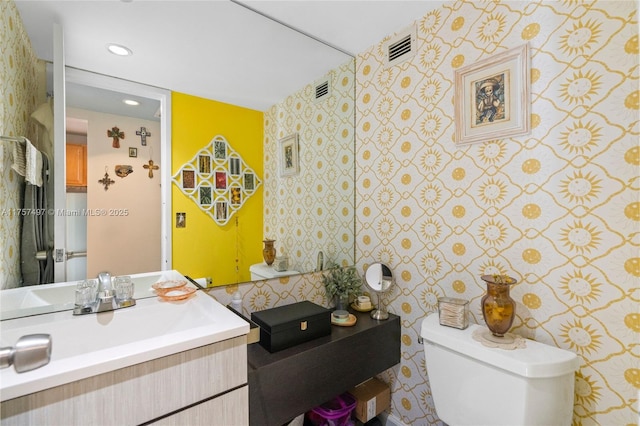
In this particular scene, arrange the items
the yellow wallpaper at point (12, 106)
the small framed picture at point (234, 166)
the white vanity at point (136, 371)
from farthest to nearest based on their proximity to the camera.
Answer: the small framed picture at point (234, 166) → the yellow wallpaper at point (12, 106) → the white vanity at point (136, 371)

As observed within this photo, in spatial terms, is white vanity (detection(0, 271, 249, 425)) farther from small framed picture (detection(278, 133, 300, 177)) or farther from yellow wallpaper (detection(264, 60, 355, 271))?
small framed picture (detection(278, 133, 300, 177))

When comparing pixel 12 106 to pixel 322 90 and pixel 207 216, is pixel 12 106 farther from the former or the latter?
pixel 322 90

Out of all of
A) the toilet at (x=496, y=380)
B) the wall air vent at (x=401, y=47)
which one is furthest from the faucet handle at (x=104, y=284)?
the wall air vent at (x=401, y=47)

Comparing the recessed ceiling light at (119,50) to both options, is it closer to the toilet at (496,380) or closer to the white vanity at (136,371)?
the white vanity at (136,371)

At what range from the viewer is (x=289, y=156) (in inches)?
65.6

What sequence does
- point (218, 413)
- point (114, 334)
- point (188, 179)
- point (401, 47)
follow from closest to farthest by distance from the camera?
point (218, 413), point (114, 334), point (188, 179), point (401, 47)

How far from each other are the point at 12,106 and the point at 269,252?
1122mm

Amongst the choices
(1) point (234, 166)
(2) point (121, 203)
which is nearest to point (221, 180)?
(1) point (234, 166)

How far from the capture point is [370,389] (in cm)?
165

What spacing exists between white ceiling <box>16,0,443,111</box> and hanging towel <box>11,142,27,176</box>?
1.14 feet

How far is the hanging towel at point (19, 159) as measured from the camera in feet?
3.28


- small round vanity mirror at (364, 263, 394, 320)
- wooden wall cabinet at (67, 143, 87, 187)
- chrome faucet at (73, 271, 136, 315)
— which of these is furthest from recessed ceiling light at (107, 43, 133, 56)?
small round vanity mirror at (364, 263, 394, 320)

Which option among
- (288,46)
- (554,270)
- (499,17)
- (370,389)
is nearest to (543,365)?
(554,270)

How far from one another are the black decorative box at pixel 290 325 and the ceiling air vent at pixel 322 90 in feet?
4.00
